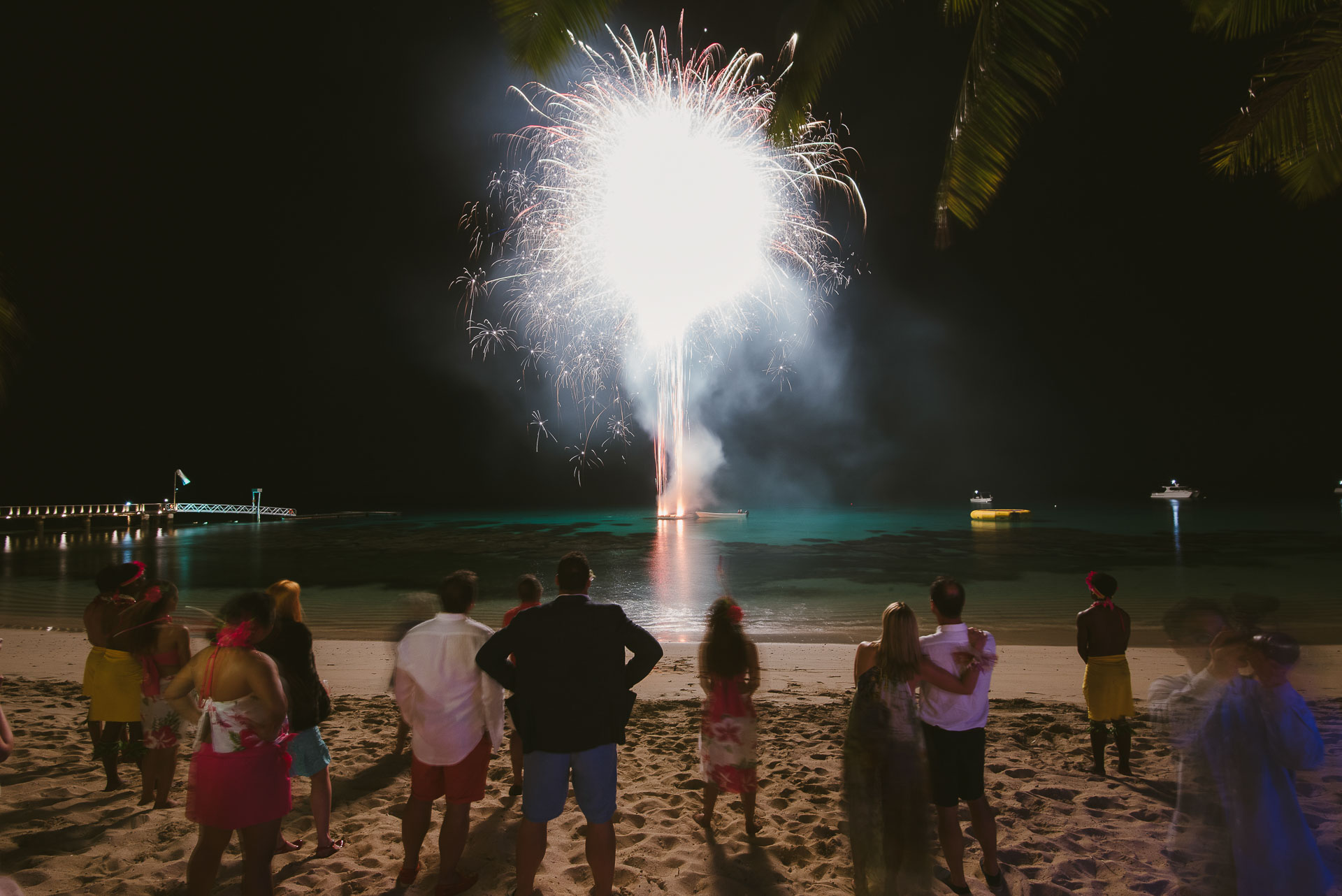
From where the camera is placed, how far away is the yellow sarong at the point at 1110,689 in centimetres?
538

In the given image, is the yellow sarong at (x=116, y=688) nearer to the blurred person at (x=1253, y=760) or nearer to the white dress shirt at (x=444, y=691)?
the white dress shirt at (x=444, y=691)

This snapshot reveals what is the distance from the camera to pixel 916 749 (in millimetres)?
3389

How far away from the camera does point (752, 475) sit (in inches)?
5635

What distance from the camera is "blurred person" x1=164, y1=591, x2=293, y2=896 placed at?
3.14 m

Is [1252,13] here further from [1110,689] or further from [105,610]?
[105,610]

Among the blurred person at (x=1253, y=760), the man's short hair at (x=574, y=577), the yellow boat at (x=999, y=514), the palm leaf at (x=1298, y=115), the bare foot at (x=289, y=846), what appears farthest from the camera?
the yellow boat at (x=999, y=514)

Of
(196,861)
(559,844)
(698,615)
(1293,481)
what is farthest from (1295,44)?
(1293,481)

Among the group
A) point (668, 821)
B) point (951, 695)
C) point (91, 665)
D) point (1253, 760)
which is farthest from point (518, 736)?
point (1253, 760)

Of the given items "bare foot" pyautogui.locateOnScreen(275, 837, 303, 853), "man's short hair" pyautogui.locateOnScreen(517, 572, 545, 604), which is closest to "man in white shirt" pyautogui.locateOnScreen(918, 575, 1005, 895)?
"man's short hair" pyautogui.locateOnScreen(517, 572, 545, 604)

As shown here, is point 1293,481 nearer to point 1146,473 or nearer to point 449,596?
point 1146,473

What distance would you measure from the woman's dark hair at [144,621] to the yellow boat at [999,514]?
61.3 m

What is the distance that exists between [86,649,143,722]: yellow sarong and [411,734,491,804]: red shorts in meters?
2.87

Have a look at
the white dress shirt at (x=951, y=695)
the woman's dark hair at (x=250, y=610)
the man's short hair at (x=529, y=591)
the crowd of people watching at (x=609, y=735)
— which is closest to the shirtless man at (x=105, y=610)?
the crowd of people watching at (x=609, y=735)

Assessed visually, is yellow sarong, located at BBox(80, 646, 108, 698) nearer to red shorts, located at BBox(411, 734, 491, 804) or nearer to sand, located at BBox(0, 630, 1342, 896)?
sand, located at BBox(0, 630, 1342, 896)
